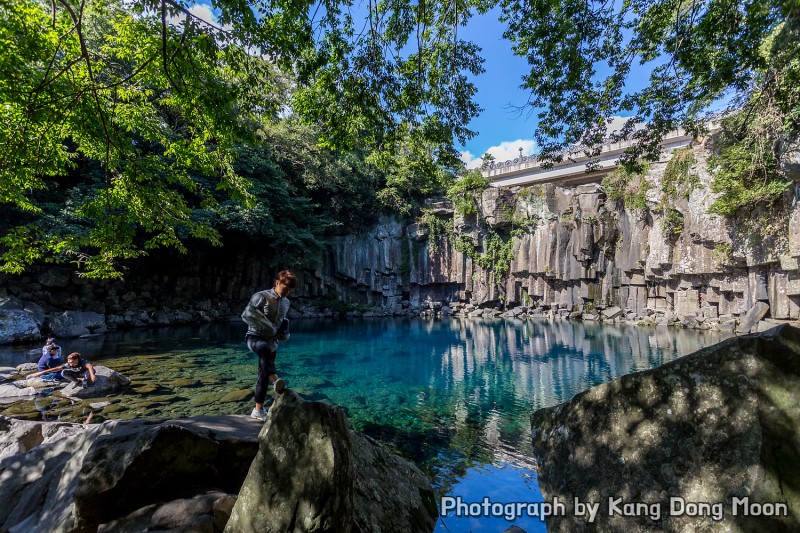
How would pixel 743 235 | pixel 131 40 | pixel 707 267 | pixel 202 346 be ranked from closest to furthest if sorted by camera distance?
pixel 131 40, pixel 202 346, pixel 743 235, pixel 707 267

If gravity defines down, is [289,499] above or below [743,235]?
below

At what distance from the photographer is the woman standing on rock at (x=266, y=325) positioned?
3797 millimetres

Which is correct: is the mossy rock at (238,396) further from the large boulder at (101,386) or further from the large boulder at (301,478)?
the large boulder at (301,478)

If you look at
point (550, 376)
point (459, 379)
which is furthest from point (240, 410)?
point (550, 376)

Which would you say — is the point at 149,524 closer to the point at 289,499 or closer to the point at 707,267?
the point at 289,499

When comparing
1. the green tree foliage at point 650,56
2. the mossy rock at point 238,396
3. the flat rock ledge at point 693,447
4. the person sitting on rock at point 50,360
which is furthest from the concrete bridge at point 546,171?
the person sitting on rock at point 50,360

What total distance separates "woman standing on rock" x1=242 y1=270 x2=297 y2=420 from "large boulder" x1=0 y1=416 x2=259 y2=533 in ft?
2.82

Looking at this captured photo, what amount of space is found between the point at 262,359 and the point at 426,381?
20.5 feet

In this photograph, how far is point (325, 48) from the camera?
4.40 metres

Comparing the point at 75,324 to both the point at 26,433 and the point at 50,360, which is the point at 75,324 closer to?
the point at 50,360

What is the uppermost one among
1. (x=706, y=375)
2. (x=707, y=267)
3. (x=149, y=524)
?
(x=707, y=267)

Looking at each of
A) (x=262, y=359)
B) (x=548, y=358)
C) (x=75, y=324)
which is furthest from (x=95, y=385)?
(x=548, y=358)

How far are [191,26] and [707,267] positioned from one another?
2366 cm

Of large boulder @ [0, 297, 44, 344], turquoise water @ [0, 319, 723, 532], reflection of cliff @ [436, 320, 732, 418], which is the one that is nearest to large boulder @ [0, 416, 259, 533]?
turquoise water @ [0, 319, 723, 532]
